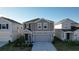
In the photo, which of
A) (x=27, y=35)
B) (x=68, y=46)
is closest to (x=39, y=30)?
(x=27, y=35)

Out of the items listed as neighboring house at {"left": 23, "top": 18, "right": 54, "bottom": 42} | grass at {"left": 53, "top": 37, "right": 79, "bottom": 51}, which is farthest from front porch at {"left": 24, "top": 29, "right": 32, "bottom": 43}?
grass at {"left": 53, "top": 37, "right": 79, "bottom": 51}

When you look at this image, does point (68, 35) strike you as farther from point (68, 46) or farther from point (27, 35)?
point (27, 35)

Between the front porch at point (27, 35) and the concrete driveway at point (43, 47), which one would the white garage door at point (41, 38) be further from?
the concrete driveway at point (43, 47)

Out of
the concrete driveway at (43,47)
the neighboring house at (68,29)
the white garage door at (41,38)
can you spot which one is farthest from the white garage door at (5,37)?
the neighboring house at (68,29)

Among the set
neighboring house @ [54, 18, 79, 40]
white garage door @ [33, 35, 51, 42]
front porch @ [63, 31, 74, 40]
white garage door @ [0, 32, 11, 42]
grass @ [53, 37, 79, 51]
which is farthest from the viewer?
front porch @ [63, 31, 74, 40]

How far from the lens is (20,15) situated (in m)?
13.3

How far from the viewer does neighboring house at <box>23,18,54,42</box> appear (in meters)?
17.6

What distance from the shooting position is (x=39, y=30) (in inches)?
704

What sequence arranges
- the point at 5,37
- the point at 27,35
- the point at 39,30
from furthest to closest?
the point at 39,30
the point at 27,35
the point at 5,37

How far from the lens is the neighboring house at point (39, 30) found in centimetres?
1756

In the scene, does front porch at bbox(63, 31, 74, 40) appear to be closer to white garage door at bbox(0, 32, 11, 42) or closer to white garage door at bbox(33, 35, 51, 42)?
white garage door at bbox(33, 35, 51, 42)
